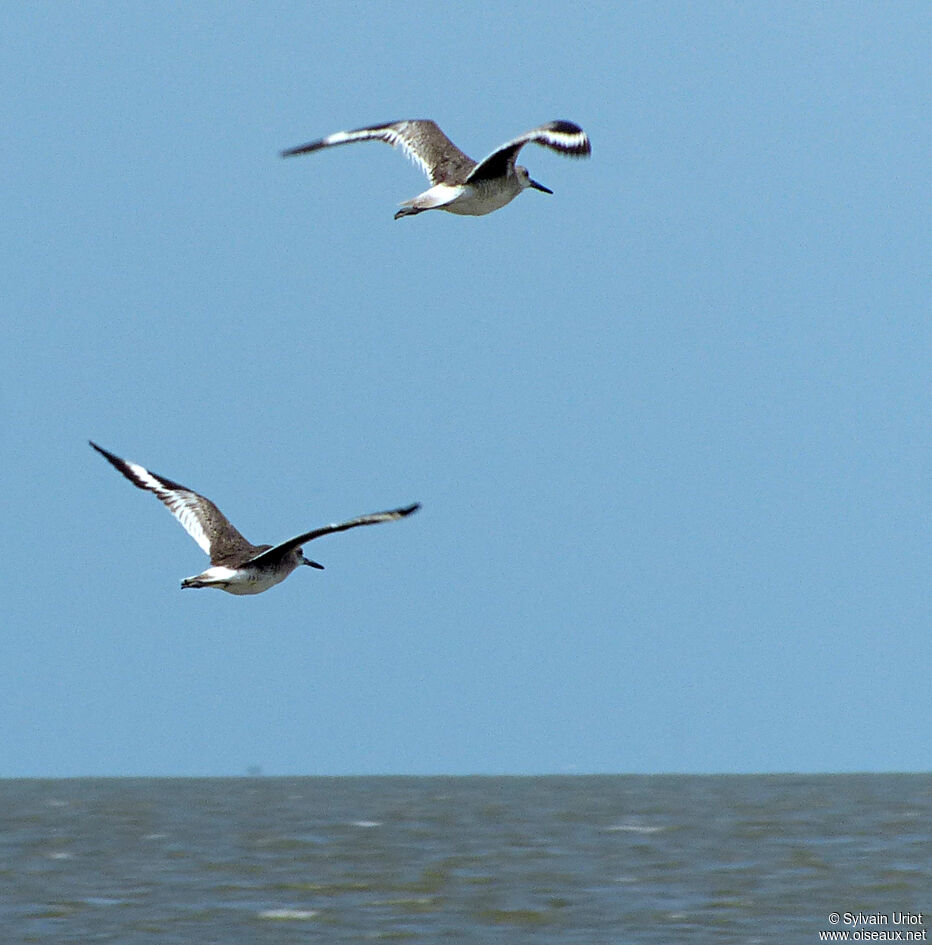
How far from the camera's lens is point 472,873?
911 inches

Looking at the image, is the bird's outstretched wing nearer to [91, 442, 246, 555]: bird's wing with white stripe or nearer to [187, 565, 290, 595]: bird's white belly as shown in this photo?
[91, 442, 246, 555]: bird's wing with white stripe

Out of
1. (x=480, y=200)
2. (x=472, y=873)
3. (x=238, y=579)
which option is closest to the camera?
(x=238, y=579)

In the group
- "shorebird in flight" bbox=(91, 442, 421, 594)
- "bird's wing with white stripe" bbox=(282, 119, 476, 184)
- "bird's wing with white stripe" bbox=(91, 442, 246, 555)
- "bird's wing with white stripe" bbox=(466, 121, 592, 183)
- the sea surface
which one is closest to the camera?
"bird's wing with white stripe" bbox=(466, 121, 592, 183)

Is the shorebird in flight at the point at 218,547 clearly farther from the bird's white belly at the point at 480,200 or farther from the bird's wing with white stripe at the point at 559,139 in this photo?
the bird's wing with white stripe at the point at 559,139

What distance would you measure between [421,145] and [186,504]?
163 inches

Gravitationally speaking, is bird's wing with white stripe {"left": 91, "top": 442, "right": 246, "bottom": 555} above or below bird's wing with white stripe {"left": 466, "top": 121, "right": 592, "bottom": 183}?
below

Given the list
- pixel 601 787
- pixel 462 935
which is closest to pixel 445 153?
pixel 462 935

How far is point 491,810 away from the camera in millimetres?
36938

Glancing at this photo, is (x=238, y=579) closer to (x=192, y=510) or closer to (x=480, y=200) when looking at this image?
(x=192, y=510)

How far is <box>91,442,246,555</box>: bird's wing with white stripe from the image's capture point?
17.8 meters

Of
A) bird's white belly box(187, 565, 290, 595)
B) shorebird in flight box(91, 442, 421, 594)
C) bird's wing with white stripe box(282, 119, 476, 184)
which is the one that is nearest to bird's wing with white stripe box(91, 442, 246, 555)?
shorebird in flight box(91, 442, 421, 594)

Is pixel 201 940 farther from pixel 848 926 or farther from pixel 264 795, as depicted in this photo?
pixel 264 795

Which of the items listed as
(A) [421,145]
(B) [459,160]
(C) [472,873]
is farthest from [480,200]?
(C) [472,873]

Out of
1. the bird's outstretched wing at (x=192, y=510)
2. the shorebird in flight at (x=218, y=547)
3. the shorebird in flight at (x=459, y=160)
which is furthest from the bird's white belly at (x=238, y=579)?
the shorebird in flight at (x=459, y=160)
